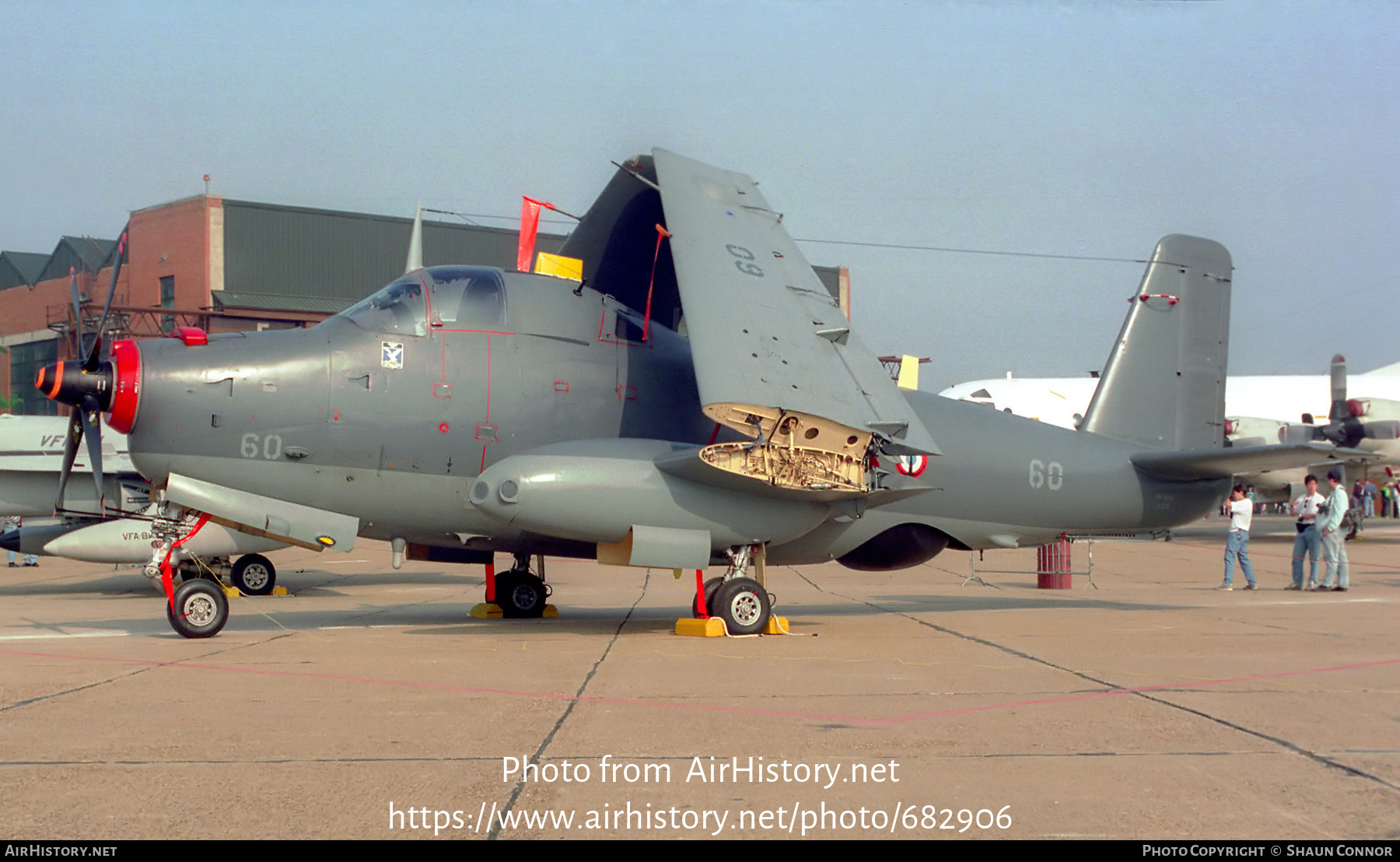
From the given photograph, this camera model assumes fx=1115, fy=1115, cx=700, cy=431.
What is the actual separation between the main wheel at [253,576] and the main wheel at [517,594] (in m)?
6.92

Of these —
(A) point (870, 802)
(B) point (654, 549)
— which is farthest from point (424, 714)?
(B) point (654, 549)

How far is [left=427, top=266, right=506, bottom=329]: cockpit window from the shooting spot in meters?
10.8

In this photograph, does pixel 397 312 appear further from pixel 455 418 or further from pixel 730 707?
pixel 730 707

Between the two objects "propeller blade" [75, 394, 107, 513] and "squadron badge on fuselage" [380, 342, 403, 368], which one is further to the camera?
"squadron badge on fuselage" [380, 342, 403, 368]

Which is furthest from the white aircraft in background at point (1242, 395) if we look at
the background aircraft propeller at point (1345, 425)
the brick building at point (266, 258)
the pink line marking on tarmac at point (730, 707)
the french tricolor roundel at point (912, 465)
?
the pink line marking on tarmac at point (730, 707)

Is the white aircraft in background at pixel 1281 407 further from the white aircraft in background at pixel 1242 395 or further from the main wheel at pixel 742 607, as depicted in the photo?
the main wheel at pixel 742 607

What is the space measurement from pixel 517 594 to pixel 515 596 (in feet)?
0.11

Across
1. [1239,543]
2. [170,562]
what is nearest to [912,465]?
[170,562]

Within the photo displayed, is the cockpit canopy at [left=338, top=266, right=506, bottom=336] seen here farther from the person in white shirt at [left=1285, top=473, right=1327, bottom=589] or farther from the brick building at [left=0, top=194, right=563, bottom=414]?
the brick building at [left=0, top=194, right=563, bottom=414]

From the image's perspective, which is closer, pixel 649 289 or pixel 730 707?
pixel 730 707

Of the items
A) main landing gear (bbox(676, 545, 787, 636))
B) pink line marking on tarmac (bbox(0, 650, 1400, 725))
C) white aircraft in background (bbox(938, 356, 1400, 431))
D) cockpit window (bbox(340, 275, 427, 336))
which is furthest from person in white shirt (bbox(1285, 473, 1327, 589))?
white aircraft in background (bbox(938, 356, 1400, 431))

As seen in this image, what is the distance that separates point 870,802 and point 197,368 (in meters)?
7.82

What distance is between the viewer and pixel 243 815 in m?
4.39

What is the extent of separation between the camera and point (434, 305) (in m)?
10.8
